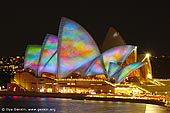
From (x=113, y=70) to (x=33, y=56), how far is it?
10.0m

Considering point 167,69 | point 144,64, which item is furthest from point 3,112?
point 167,69

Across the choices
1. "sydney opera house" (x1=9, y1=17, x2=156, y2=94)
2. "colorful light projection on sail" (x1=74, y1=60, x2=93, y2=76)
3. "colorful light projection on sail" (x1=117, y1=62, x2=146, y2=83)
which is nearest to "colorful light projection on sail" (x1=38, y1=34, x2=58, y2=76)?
"sydney opera house" (x1=9, y1=17, x2=156, y2=94)

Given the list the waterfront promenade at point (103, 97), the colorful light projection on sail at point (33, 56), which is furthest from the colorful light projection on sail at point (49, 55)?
the waterfront promenade at point (103, 97)

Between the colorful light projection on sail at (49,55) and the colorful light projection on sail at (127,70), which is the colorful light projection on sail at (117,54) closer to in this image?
the colorful light projection on sail at (127,70)

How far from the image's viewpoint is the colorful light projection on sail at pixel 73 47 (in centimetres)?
5822

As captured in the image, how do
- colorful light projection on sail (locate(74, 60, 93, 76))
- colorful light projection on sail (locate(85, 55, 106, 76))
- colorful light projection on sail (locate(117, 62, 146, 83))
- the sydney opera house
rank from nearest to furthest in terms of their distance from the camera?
the sydney opera house, colorful light projection on sail (locate(117, 62, 146, 83)), colorful light projection on sail (locate(85, 55, 106, 76)), colorful light projection on sail (locate(74, 60, 93, 76))

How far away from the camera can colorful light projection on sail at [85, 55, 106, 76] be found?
59.6 metres

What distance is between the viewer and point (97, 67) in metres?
60.1

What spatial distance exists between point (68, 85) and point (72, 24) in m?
8.54

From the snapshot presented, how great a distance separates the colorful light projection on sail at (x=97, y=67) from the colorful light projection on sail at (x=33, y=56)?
22.0 ft

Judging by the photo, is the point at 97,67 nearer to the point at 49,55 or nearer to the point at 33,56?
the point at 49,55

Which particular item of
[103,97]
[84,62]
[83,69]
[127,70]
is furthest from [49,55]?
[127,70]

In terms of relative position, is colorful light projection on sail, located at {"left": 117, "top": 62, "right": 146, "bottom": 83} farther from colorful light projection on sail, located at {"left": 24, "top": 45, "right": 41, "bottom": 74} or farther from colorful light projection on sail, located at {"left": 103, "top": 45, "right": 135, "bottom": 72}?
colorful light projection on sail, located at {"left": 24, "top": 45, "right": 41, "bottom": 74}

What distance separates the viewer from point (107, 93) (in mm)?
61688
